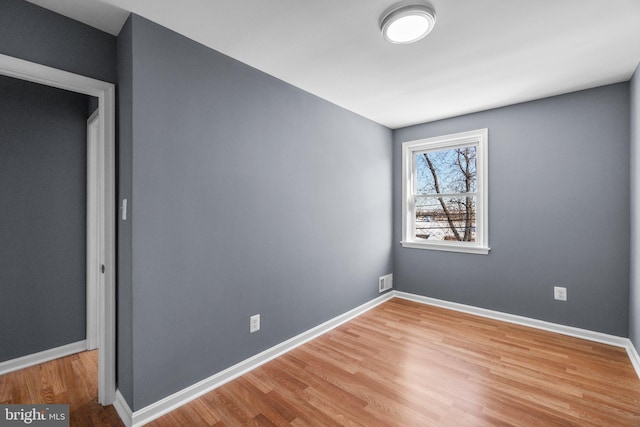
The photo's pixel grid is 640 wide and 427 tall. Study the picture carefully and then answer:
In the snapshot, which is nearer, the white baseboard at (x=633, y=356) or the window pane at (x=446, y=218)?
the white baseboard at (x=633, y=356)

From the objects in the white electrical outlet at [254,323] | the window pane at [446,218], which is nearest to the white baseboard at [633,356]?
the window pane at [446,218]

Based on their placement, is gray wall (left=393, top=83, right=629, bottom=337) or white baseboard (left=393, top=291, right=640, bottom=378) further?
gray wall (left=393, top=83, right=629, bottom=337)

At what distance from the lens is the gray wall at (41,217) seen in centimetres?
225

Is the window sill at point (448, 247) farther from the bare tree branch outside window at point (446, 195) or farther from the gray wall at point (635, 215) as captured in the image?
the gray wall at point (635, 215)

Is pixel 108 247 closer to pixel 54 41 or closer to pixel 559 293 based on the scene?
pixel 54 41

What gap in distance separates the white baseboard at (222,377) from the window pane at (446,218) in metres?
1.68

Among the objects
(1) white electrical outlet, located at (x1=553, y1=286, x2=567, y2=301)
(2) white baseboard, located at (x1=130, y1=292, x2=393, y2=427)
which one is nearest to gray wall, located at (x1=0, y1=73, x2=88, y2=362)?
(2) white baseboard, located at (x1=130, y1=292, x2=393, y2=427)

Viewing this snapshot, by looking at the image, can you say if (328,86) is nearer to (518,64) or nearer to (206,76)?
(206,76)

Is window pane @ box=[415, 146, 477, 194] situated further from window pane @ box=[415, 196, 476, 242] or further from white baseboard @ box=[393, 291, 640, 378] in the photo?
white baseboard @ box=[393, 291, 640, 378]

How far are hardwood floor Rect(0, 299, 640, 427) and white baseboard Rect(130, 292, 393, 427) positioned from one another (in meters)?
0.05

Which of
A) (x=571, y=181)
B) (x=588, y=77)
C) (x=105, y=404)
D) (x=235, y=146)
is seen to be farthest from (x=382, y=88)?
(x=105, y=404)

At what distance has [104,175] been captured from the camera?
1.87 m

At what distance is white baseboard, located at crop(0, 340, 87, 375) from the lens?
221 centimetres

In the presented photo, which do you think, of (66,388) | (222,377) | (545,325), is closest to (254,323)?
(222,377)
